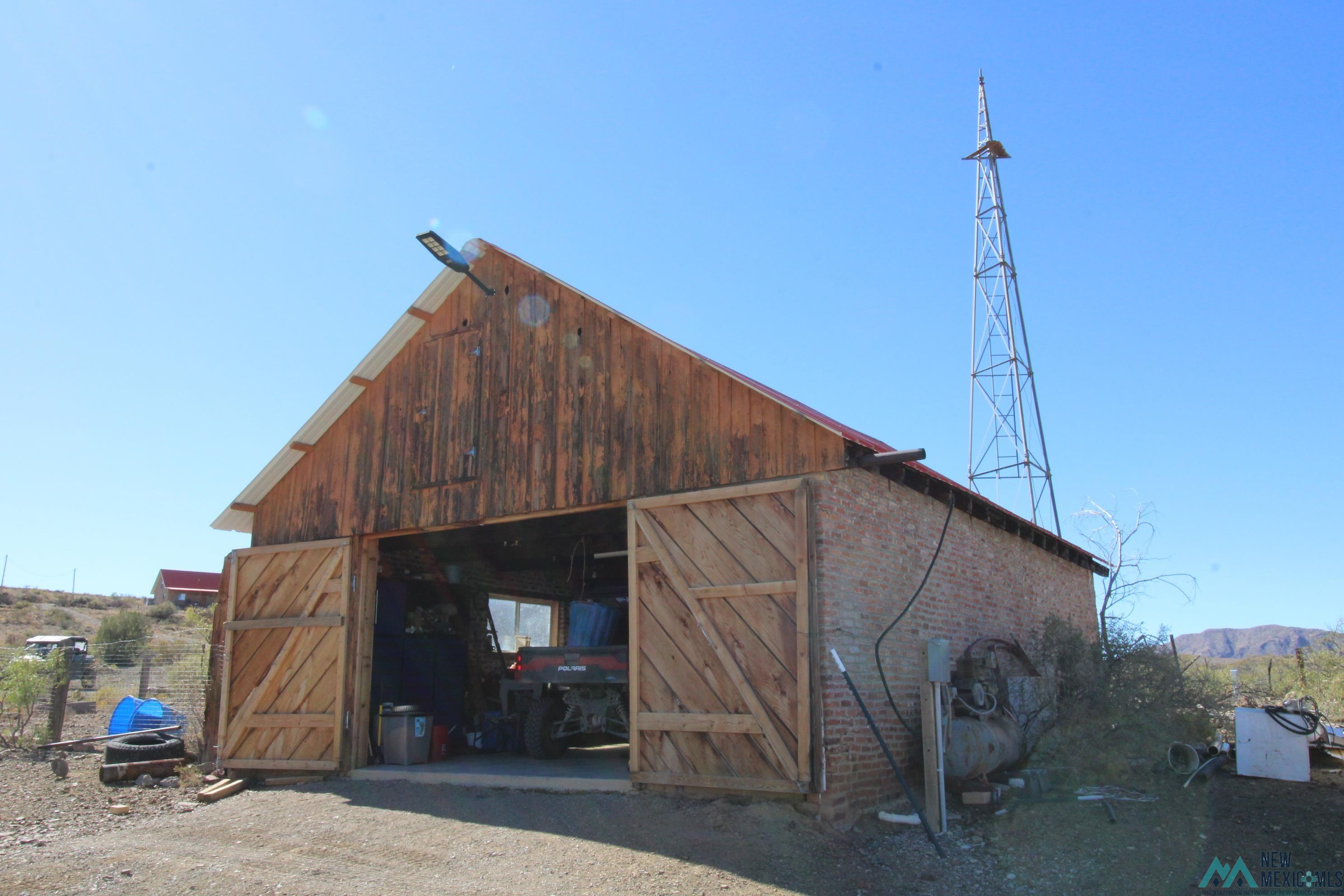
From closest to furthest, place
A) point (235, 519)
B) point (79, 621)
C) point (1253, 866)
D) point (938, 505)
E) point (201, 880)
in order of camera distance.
Answer: point (1253, 866) → point (201, 880) → point (938, 505) → point (235, 519) → point (79, 621)

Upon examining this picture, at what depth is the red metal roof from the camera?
2016 inches

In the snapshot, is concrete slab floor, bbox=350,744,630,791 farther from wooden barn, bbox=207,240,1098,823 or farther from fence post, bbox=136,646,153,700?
fence post, bbox=136,646,153,700

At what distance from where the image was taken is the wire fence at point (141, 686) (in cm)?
1424

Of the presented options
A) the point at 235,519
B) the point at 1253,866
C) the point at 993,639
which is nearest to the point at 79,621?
the point at 235,519

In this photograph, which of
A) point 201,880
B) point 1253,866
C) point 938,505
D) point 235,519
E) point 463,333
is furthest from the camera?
point 235,519

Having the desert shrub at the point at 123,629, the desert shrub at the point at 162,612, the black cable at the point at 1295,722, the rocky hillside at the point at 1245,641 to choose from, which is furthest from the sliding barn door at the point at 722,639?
the rocky hillside at the point at 1245,641

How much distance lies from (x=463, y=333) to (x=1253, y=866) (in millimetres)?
9620

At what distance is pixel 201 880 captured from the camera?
754cm

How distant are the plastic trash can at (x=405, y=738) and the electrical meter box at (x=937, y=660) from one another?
695 centimetres

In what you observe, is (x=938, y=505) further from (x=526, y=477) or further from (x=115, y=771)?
(x=115, y=771)

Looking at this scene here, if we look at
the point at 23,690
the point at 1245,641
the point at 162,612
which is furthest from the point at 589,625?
the point at 1245,641

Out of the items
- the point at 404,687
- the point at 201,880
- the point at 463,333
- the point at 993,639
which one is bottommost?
the point at 201,880

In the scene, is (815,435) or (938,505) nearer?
(815,435)

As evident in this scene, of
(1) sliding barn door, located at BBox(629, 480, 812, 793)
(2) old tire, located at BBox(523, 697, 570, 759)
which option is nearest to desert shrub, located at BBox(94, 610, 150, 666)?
(2) old tire, located at BBox(523, 697, 570, 759)
